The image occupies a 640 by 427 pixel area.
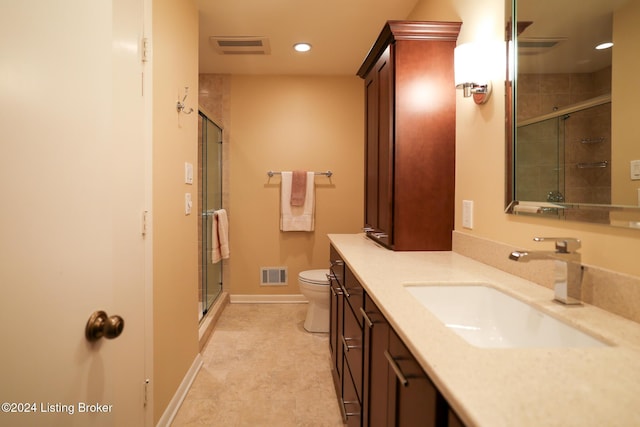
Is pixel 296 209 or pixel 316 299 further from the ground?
pixel 296 209

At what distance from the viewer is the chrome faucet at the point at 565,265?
920mm

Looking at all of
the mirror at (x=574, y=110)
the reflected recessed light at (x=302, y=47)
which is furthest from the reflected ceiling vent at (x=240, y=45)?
the mirror at (x=574, y=110)

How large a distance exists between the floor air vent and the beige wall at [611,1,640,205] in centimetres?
314

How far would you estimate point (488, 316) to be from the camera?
1089 mm

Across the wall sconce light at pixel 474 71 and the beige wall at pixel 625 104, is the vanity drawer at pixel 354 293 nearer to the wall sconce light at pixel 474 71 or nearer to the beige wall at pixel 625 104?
the beige wall at pixel 625 104

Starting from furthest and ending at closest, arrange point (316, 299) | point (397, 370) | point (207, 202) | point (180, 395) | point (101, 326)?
point (207, 202) → point (316, 299) → point (180, 395) → point (397, 370) → point (101, 326)

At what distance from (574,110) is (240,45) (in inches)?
104

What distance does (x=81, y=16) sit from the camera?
68 cm

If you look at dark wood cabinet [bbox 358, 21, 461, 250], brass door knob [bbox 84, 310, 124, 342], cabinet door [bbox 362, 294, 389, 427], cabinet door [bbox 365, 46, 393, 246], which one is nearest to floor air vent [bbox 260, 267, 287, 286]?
cabinet door [bbox 365, 46, 393, 246]

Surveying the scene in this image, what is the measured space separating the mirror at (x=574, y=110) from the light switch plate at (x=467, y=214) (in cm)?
30

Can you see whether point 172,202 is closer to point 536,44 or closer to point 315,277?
point 315,277

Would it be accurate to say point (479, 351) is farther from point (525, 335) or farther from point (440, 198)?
point (440, 198)

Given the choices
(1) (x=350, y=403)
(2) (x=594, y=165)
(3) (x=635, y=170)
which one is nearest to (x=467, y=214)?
(2) (x=594, y=165)

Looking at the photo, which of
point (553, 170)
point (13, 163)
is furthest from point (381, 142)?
point (13, 163)
